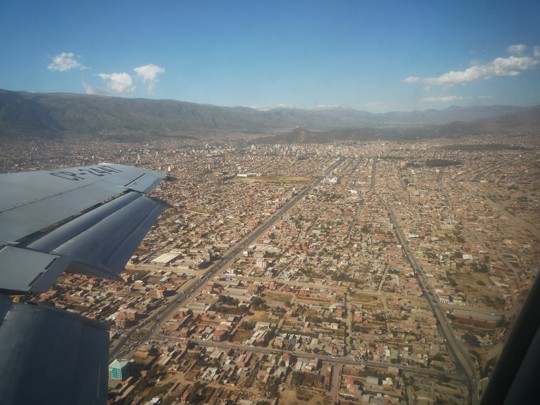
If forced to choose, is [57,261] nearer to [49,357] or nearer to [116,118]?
[49,357]

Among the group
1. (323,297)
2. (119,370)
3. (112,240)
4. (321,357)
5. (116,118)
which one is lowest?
(116,118)

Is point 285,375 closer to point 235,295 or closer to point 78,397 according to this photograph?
point 235,295

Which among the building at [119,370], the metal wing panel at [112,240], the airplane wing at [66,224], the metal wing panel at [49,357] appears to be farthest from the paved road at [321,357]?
the metal wing panel at [49,357]

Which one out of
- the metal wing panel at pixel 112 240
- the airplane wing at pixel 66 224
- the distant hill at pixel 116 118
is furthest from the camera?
the distant hill at pixel 116 118

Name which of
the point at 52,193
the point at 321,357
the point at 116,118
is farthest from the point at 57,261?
the point at 116,118

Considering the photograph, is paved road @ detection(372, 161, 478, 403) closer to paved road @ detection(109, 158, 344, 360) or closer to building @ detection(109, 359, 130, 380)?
building @ detection(109, 359, 130, 380)

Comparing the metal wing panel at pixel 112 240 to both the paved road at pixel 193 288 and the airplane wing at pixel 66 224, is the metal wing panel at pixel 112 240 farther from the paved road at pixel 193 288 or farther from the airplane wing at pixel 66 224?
the paved road at pixel 193 288
